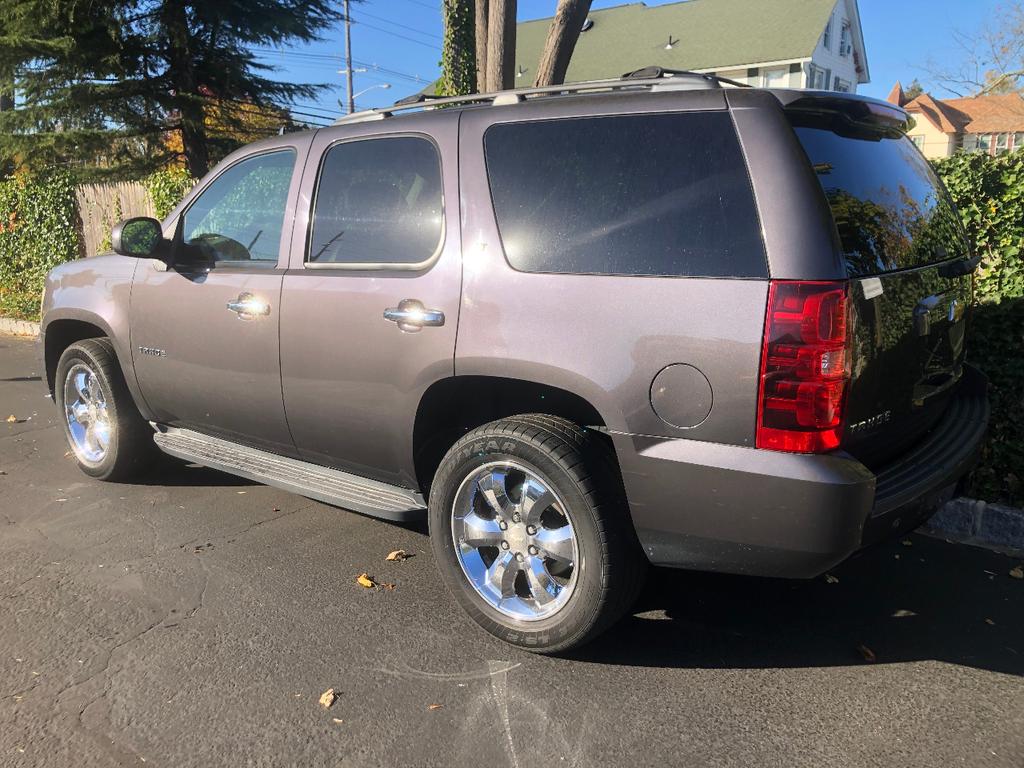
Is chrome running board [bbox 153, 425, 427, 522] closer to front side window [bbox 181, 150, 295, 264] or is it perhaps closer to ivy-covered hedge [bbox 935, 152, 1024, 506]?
front side window [bbox 181, 150, 295, 264]

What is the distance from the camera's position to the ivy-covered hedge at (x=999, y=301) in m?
4.30

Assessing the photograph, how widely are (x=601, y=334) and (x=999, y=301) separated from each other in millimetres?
2840

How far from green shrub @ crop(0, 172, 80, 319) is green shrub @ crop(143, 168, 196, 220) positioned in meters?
2.17

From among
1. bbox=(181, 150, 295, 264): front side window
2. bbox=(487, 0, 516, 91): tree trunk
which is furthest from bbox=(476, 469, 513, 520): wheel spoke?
bbox=(487, 0, 516, 91): tree trunk

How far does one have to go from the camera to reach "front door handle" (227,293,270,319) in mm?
3826

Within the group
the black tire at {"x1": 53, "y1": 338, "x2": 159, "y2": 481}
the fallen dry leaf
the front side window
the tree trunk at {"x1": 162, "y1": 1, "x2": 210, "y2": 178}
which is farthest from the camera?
the tree trunk at {"x1": 162, "y1": 1, "x2": 210, "y2": 178}

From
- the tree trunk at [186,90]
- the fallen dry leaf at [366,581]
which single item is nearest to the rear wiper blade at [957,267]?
the fallen dry leaf at [366,581]

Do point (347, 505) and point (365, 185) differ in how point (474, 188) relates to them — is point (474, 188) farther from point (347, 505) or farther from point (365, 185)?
point (347, 505)

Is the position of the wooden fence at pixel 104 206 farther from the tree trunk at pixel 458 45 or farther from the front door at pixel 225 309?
the front door at pixel 225 309

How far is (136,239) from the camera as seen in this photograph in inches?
168

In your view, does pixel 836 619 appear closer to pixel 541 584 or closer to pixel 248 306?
pixel 541 584

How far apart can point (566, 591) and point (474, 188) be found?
5.09 feet

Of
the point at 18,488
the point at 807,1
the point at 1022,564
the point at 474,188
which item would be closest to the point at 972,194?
the point at 1022,564

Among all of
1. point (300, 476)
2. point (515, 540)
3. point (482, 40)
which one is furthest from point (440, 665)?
point (482, 40)
